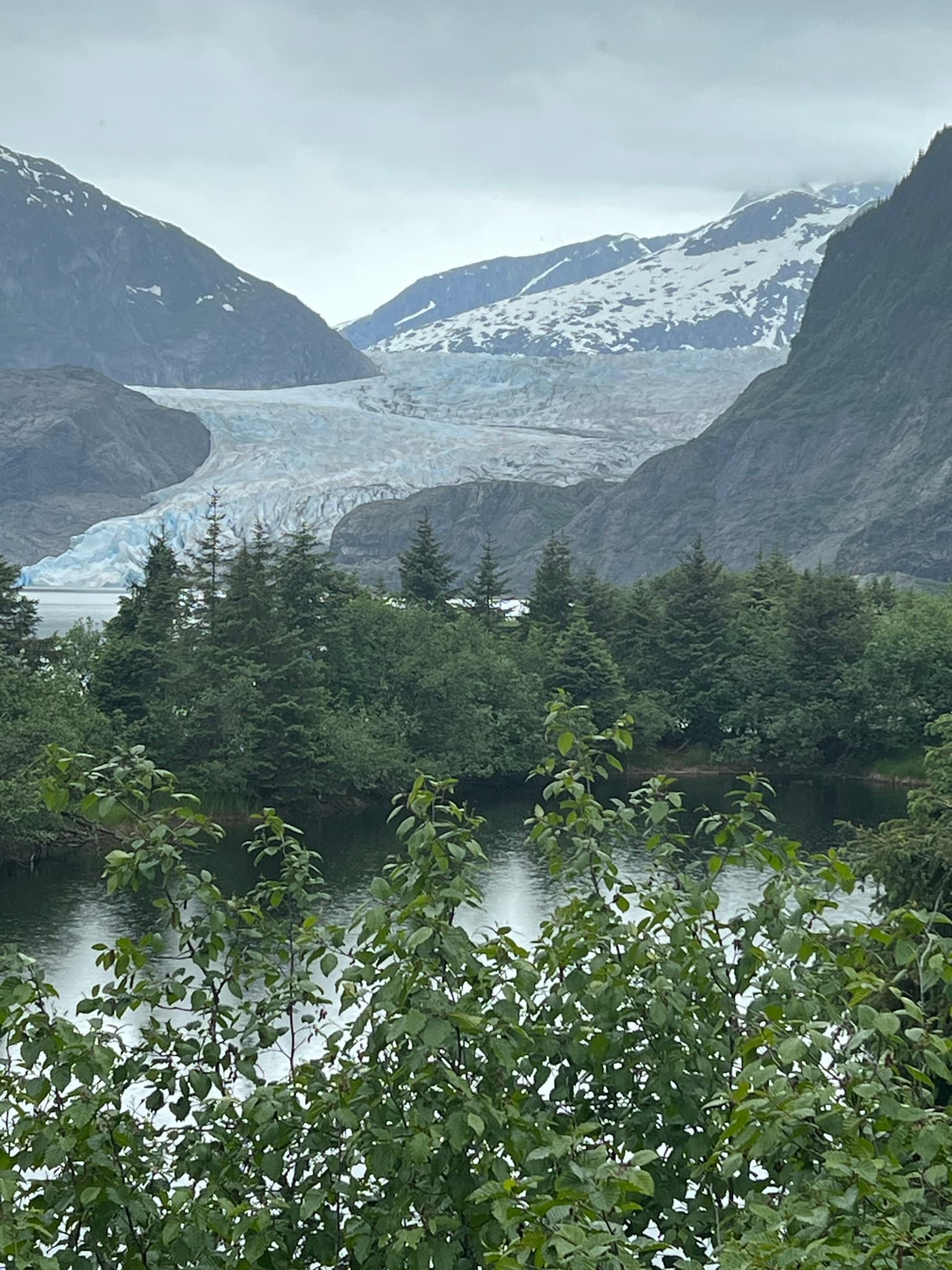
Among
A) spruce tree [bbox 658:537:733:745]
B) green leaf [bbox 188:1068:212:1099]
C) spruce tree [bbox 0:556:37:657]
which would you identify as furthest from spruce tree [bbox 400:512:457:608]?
green leaf [bbox 188:1068:212:1099]

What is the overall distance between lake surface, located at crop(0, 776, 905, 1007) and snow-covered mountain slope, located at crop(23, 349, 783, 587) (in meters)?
49.9

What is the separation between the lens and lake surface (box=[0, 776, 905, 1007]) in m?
27.6

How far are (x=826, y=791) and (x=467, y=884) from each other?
155ft

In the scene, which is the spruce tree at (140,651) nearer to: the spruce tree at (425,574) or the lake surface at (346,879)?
the lake surface at (346,879)

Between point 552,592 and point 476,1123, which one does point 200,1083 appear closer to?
point 476,1123

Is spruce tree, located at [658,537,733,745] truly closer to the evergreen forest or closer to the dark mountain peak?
the evergreen forest

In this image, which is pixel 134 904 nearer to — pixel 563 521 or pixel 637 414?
pixel 563 521

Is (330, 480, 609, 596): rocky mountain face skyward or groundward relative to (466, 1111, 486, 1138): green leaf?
groundward

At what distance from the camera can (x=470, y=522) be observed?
142250mm

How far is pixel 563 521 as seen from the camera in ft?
471

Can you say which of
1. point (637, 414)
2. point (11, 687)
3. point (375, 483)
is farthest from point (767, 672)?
point (637, 414)

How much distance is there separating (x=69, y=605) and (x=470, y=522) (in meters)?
43.3

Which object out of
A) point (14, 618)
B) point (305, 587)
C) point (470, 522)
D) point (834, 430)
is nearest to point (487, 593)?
point (305, 587)

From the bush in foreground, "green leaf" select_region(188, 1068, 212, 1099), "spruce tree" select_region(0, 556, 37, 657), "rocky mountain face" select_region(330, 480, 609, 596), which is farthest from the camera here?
"rocky mountain face" select_region(330, 480, 609, 596)
